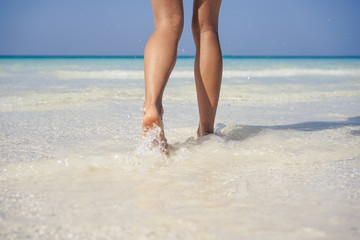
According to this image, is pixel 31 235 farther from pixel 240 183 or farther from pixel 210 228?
pixel 240 183

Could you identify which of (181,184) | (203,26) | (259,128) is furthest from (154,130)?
(259,128)

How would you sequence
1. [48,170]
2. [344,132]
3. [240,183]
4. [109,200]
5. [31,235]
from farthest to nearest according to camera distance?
[344,132]
[48,170]
[240,183]
[109,200]
[31,235]

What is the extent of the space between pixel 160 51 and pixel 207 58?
0.81ft

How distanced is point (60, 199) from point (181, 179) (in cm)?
32

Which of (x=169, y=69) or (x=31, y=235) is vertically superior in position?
(x=169, y=69)

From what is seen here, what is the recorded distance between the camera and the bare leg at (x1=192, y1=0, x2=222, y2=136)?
4.73 feet

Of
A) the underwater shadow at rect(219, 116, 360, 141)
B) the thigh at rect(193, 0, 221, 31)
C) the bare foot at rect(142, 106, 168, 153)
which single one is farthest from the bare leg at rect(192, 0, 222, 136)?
the bare foot at rect(142, 106, 168, 153)

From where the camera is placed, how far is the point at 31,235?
0.67 meters

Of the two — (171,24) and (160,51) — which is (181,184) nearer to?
(160,51)

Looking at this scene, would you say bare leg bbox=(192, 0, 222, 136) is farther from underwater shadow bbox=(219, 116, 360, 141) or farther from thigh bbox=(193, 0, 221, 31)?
underwater shadow bbox=(219, 116, 360, 141)

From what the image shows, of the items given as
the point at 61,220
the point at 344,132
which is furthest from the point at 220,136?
the point at 61,220

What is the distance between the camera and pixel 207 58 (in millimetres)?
1443

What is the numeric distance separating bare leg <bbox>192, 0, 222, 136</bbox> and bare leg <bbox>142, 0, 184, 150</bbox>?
151mm

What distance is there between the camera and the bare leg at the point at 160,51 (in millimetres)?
1225
